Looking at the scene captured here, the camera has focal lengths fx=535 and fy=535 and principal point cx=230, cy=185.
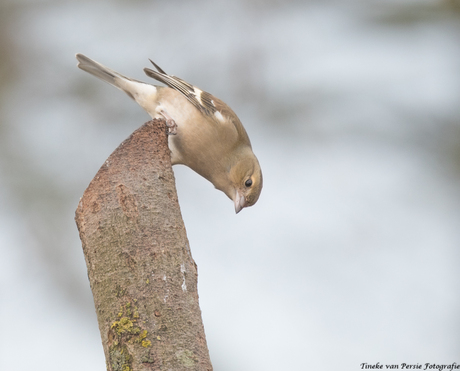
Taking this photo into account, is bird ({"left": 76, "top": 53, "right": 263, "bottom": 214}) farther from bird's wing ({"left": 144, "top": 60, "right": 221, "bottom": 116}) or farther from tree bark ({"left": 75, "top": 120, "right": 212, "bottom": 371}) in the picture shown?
tree bark ({"left": 75, "top": 120, "right": 212, "bottom": 371})

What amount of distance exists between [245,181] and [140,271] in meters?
3.10

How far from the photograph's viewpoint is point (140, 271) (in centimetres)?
246

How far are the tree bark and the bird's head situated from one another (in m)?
2.50

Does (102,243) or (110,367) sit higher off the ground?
(102,243)

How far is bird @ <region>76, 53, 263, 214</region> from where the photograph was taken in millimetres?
5137

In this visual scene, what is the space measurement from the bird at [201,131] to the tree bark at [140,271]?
7.17 ft

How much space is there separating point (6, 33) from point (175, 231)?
689 cm

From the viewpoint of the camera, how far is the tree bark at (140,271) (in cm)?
231

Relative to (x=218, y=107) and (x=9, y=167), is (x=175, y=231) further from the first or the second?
(x=9, y=167)

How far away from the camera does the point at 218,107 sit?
5594 mm

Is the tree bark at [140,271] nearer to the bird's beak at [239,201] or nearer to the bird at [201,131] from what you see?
the bird at [201,131]

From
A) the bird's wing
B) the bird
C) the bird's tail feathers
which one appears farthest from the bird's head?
the bird's tail feathers

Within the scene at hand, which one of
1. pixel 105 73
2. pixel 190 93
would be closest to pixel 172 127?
pixel 190 93

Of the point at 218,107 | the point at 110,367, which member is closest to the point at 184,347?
the point at 110,367
